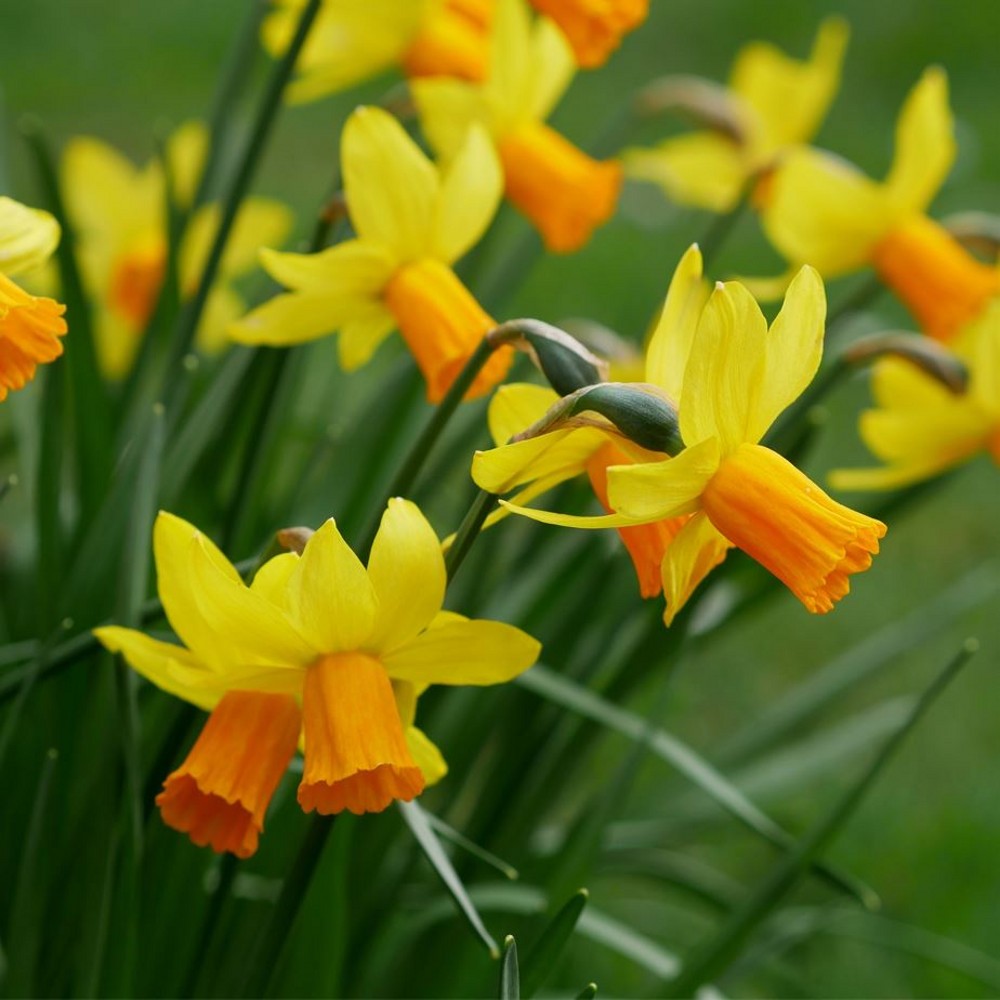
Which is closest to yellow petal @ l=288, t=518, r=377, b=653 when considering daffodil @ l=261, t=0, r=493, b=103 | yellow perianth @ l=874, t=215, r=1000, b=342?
daffodil @ l=261, t=0, r=493, b=103

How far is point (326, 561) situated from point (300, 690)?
0.13 metres

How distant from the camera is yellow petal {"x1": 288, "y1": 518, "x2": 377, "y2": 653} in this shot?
1007mm

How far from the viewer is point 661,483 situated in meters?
0.98

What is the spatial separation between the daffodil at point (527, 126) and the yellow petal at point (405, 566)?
0.73 metres

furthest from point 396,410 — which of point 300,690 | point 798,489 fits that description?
point 798,489

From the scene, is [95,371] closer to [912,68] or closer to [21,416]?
[21,416]

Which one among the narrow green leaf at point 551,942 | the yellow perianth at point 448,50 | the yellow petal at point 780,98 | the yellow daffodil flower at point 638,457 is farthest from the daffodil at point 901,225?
the narrow green leaf at point 551,942

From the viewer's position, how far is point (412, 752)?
46.7 inches

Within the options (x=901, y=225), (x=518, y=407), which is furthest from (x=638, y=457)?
(x=901, y=225)

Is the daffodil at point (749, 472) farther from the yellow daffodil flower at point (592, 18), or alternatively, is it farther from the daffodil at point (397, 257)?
the yellow daffodil flower at point (592, 18)

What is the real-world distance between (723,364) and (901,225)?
1.04m

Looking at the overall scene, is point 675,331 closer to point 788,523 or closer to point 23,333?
point 788,523

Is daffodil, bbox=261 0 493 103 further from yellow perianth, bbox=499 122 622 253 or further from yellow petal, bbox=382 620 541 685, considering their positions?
yellow petal, bbox=382 620 541 685

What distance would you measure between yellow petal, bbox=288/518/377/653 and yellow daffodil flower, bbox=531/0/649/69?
2.50 ft
